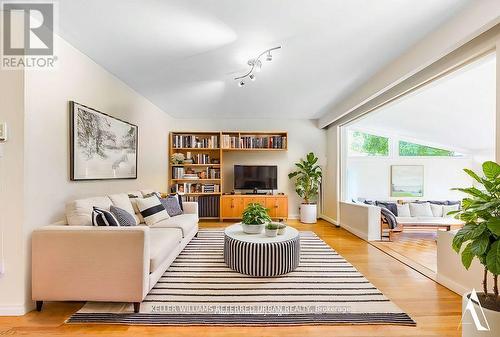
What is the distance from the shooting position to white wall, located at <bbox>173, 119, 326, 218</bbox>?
6070 mm

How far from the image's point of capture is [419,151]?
6113 millimetres

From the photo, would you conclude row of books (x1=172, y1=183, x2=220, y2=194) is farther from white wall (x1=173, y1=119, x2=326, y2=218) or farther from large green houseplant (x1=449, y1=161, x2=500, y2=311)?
large green houseplant (x1=449, y1=161, x2=500, y2=311)

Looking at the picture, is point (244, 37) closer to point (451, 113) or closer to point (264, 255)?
point (264, 255)

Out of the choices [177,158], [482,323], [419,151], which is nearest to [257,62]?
[482,323]

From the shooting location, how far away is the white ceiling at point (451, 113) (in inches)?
129

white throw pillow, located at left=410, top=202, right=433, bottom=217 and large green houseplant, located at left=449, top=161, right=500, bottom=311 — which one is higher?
large green houseplant, located at left=449, top=161, right=500, bottom=311

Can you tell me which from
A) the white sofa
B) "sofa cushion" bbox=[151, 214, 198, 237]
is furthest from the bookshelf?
the white sofa

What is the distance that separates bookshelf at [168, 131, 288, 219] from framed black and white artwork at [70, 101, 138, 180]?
1.84 meters

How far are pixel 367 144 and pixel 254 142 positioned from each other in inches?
111

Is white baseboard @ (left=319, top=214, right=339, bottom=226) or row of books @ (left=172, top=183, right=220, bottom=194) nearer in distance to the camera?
white baseboard @ (left=319, top=214, right=339, bottom=226)

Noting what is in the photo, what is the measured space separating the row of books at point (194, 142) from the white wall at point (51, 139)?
89.1 inches

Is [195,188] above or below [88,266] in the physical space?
above

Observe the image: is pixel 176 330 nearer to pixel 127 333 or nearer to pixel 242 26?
pixel 127 333

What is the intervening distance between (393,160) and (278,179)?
9.26ft
